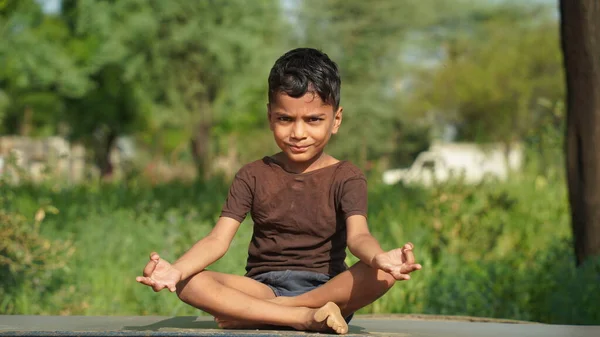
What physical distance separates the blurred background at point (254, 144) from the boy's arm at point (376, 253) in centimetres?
230

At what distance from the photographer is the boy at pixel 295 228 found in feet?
12.3

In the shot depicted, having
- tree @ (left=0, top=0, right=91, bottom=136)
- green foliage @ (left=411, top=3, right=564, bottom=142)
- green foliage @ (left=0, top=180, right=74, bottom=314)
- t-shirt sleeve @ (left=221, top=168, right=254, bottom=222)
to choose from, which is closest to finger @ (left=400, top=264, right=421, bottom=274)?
t-shirt sleeve @ (left=221, top=168, right=254, bottom=222)

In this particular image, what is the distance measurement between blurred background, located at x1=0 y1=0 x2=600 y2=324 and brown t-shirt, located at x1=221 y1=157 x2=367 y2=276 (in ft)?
7.31

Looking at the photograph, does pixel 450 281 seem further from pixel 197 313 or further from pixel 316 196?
pixel 316 196

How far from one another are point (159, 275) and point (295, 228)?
747 millimetres

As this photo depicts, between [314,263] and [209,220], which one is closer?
[314,263]

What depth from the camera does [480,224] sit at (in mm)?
8680

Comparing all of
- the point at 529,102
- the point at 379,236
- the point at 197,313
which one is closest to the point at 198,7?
the point at 379,236

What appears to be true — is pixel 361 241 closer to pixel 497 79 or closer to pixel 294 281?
pixel 294 281

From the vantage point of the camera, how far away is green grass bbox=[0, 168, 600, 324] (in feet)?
21.3

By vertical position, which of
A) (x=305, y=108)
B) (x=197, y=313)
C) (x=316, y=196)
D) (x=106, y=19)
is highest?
(x=106, y=19)

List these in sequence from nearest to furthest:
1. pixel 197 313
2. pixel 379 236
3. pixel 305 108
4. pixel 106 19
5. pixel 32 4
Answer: pixel 305 108
pixel 197 313
pixel 379 236
pixel 32 4
pixel 106 19

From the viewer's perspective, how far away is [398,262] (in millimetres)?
3391

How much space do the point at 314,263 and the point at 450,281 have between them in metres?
2.84
